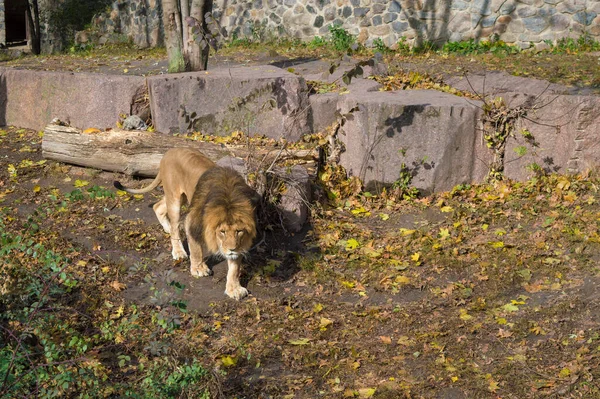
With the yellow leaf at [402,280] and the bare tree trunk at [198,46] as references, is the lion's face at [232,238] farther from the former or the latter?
the bare tree trunk at [198,46]

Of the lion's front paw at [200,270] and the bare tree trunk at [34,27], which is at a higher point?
the bare tree trunk at [34,27]

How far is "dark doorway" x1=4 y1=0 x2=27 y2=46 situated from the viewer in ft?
73.7

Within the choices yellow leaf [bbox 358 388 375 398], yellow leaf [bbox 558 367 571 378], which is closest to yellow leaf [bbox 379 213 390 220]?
yellow leaf [bbox 358 388 375 398]

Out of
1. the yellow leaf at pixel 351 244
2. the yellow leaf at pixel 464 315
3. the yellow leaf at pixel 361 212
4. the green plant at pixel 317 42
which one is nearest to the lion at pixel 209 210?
the yellow leaf at pixel 351 244

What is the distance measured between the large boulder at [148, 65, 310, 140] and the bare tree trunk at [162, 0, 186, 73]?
0.92 metres

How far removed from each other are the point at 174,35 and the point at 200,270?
4948mm

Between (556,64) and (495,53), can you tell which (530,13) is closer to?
(495,53)

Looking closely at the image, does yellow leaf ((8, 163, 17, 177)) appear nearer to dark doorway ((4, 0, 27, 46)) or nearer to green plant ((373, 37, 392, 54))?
green plant ((373, 37, 392, 54))

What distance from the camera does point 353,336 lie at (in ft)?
20.1

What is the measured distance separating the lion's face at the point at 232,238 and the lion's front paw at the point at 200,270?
79cm

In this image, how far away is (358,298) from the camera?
6.81 metres

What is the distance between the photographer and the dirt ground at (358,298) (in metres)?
5.41

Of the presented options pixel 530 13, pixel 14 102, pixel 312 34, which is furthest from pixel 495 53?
pixel 14 102

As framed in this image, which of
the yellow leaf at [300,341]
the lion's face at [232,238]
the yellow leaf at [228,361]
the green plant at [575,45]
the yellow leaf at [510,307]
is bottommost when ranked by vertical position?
the yellow leaf at [228,361]
